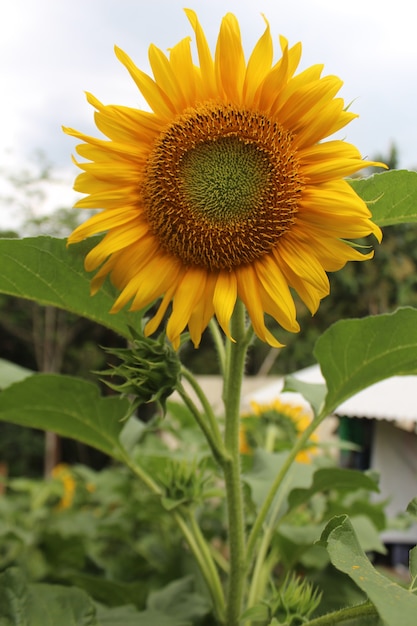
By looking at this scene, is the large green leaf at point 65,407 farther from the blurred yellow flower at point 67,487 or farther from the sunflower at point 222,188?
the blurred yellow flower at point 67,487

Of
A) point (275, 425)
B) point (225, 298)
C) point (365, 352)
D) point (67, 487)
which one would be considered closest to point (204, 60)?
point (225, 298)

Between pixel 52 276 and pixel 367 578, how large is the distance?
0.43m

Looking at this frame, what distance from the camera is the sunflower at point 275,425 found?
1.61 m

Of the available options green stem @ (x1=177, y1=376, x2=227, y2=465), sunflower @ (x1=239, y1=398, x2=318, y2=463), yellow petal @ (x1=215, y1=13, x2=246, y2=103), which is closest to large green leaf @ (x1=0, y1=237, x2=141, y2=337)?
green stem @ (x1=177, y1=376, x2=227, y2=465)

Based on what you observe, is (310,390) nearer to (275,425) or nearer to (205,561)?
(205,561)

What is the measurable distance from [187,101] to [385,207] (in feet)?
0.72

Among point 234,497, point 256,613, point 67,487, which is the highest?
point 234,497

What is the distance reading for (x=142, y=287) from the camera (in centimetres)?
63

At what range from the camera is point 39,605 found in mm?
684

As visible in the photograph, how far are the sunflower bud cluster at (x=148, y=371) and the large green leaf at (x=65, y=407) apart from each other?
98 mm

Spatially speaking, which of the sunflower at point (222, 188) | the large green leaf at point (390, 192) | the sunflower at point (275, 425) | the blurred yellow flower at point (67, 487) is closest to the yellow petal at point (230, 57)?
the sunflower at point (222, 188)

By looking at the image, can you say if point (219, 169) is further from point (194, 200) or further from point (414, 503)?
point (414, 503)

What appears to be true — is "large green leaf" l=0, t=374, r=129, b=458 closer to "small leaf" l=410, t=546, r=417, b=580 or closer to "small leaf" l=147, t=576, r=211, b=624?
"small leaf" l=147, t=576, r=211, b=624

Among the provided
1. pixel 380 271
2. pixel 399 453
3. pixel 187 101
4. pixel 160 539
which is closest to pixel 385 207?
pixel 187 101
